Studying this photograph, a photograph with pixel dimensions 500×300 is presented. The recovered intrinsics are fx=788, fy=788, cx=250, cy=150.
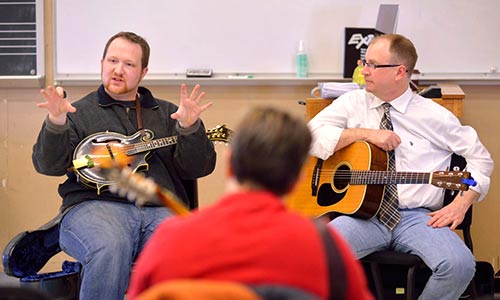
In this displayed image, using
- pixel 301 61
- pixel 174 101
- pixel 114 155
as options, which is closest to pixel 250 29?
pixel 301 61

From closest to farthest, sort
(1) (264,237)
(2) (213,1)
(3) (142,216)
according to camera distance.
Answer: (1) (264,237), (3) (142,216), (2) (213,1)

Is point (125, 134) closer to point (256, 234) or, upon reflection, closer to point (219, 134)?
point (219, 134)

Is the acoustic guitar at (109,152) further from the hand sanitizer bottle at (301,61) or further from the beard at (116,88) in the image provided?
the hand sanitizer bottle at (301,61)

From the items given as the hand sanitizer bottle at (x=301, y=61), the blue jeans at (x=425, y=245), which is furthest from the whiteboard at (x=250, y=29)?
the blue jeans at (x=425, y=245)

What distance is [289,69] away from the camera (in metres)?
4.35

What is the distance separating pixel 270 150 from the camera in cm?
149

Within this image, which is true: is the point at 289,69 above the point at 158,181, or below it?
above

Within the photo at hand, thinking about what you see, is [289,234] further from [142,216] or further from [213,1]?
[213,1]

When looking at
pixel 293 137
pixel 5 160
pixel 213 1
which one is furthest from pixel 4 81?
pixel 293 137

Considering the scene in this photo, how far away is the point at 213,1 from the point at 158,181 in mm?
1367

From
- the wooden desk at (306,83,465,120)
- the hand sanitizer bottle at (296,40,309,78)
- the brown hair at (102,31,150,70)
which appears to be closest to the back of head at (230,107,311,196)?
the brown hair at (102,31,150,70)

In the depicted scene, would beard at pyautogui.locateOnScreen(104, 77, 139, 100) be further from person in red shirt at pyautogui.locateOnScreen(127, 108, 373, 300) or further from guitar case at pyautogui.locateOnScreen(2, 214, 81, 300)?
person in red shirt at pyautogui.locateOnScreen(127, 108, 373, 300)

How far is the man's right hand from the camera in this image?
3074 mm

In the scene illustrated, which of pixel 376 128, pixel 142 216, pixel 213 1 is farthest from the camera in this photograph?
pixel 213 1
